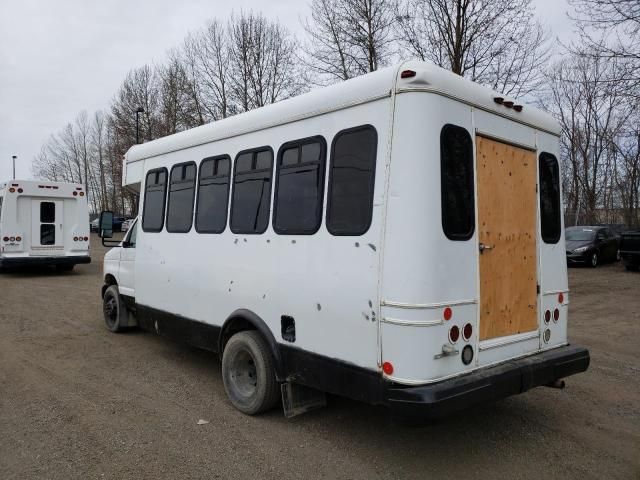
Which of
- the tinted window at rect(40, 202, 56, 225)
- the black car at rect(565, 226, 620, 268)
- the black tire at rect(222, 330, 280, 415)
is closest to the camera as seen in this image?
the black tire at rect(222, 330, 280, 415)

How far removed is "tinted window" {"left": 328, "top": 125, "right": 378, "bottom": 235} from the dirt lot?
5.93ft

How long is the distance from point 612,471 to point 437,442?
1.27m

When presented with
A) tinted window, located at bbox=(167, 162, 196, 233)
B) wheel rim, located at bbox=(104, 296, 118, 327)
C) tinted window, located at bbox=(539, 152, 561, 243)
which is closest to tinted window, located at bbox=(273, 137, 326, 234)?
tinted window, located at bbox=(167, 162, 196, 233)

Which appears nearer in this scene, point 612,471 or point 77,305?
point 612,471

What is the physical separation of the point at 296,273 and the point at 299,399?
1.16m

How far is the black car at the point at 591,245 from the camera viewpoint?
745 inches

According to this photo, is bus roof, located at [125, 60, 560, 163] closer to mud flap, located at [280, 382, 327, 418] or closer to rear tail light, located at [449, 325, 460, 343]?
rear tail light, located at [449, 325, 460, 343]

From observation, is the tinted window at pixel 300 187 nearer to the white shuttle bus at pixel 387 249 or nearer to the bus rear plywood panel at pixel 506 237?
the white shuttle bus at pixel 387 249

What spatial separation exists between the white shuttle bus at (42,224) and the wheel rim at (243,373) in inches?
505

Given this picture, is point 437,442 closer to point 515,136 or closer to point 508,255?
point 508,255

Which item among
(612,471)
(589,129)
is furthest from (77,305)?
(589,129)

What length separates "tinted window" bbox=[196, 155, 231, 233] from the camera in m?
5.30

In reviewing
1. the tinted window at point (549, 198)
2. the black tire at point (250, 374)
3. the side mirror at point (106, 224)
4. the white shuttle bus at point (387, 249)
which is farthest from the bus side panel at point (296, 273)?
the tinted window at point (549, 198)

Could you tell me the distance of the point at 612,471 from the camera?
12.4 feet
